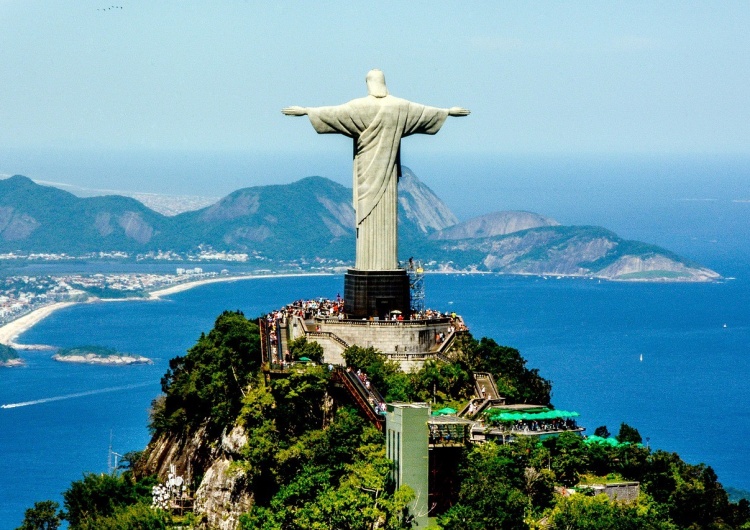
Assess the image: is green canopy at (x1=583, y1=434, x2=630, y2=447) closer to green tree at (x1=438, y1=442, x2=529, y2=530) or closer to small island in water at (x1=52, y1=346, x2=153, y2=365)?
green tree at (x1=438, y1=442, x2=529, y2=530)

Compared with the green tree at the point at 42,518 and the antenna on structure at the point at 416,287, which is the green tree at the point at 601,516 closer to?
the antenna on structure at the point at 416,287

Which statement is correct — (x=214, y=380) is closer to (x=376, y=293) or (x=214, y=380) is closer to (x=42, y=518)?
(x=376, y=293)

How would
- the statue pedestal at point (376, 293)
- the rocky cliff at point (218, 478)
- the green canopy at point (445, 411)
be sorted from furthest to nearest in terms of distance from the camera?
the statue pedestal at point (376, 293)
the green canopy at point (445, 411)
the rocky cliff at point (218, 478)

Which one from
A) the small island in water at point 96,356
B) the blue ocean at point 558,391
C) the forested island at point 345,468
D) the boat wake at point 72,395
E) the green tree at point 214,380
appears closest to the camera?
the forested island at point 345,468

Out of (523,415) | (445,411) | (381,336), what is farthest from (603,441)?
(381,336)

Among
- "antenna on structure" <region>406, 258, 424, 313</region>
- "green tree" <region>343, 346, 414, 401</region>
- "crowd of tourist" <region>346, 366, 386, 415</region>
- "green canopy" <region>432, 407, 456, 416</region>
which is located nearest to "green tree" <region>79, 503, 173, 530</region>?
"crowd of tourist" <region>346, 366, 386, 415</region>

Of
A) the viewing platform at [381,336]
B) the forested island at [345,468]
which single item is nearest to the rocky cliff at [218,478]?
the forested island at [345,468]
